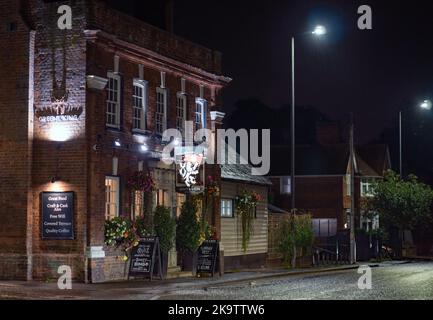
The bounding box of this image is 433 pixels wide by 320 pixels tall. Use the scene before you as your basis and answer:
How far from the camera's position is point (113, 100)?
1070 inches

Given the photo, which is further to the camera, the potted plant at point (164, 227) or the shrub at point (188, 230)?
the shrub at point (188, 230)

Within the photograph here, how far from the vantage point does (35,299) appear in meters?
20.2

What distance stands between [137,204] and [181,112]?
4.58 m

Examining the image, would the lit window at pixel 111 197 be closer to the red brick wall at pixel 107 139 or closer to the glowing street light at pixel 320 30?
the red brick wall at pixel 107 139

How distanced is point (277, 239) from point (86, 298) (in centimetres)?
1832

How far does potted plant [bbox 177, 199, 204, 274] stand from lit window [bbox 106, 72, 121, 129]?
4.45m

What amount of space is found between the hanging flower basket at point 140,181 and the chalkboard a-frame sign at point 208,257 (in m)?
3.36

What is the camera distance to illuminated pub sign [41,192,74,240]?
25359 millimetres

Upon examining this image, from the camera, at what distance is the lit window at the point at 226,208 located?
35125 millimetres

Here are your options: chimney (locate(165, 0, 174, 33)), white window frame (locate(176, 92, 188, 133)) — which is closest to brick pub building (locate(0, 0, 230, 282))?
white window frame (locate(176, 92, 188, 133))

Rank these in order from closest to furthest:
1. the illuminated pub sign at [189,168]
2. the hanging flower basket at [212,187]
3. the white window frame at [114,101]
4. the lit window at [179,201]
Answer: the white window frame at [114,101]
the illuminated pub sign at [189,168]
the lit window at [179,201]
the hanging flower basket at [212,187]

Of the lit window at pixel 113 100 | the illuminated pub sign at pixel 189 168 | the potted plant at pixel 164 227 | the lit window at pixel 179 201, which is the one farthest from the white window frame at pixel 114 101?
the lit window at pixel 179 201

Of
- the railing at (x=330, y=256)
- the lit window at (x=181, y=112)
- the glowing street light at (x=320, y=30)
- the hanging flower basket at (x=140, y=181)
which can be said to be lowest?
the railing at (x=330, y=256)

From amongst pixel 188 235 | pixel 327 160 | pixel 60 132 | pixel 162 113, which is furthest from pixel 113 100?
pixel 327 160
